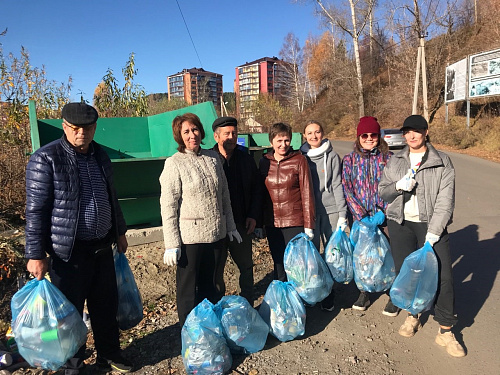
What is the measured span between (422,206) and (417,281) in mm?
557

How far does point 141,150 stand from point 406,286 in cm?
469

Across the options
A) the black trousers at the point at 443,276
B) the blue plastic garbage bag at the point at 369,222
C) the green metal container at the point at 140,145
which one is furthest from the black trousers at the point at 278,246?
the green metal container at the point at 140,145

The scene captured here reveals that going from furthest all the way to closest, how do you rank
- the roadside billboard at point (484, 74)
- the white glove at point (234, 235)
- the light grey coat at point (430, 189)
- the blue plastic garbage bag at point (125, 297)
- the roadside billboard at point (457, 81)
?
1. the roadside billboard at point (457, 81)
2. the roadside billboard at point (484, 74)
3. the white glove at point (234, 235)
4. the blue plastic garbage bag at point (125, 297)
5. the light grey coat at point (430, 189)

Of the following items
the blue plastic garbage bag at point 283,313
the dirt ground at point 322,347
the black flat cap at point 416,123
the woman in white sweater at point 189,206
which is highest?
the black flat cap at point 416,123

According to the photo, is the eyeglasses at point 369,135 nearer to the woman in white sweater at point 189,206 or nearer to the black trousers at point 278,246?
the black trousers at point 278,246

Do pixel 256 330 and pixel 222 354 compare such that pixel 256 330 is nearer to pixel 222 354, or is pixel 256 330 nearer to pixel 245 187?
pixel 222 354

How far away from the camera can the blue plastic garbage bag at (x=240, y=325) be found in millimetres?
2504

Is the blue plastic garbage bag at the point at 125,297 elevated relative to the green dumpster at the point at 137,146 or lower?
lower

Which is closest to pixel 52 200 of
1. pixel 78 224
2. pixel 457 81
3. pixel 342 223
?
pixel 78 224

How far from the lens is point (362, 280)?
10.1 ft

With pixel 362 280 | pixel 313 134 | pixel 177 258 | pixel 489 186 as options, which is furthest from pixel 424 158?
pixel 489 186

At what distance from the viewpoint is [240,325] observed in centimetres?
253

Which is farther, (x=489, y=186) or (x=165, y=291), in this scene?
(x=489, y=186)

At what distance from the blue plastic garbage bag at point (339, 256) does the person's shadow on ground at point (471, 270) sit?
0.99 metres
